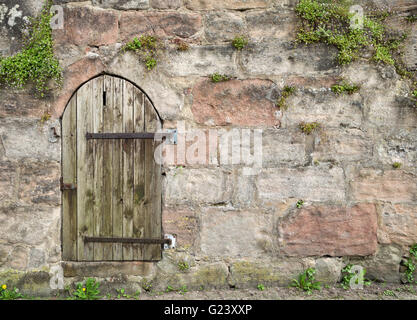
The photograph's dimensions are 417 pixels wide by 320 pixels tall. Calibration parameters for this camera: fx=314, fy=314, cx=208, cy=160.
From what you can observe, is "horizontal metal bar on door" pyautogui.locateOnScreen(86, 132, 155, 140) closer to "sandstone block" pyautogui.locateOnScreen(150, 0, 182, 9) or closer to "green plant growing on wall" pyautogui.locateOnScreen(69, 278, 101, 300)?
"sandstone block" pyautogui.locateOnScreen(150, 0, 182, 9)

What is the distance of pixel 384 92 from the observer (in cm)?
251

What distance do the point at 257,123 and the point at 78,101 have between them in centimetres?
146

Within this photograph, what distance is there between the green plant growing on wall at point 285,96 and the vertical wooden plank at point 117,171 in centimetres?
128

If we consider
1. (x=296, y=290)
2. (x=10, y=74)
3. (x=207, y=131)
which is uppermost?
(x=10, y=74)

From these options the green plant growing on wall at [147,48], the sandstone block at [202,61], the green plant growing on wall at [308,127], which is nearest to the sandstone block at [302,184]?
the green plant growing on wall at [308,127]

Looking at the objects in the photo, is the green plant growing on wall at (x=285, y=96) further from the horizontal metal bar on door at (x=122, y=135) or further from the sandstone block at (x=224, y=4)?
the horizontal metal bar on door at (x=122, y=135)

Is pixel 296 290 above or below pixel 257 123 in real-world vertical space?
below

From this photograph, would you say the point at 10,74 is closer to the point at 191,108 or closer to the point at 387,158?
the point at 191,108

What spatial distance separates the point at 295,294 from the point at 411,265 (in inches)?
37.9

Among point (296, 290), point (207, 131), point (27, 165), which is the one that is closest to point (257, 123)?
point (207, 131)

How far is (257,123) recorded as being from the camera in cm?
253

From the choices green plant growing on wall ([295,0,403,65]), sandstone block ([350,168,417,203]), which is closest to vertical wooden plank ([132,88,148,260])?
green plant growing on wall ([295,0,403,65])

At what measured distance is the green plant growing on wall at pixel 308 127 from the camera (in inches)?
98.5

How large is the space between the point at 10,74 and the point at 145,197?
1.47 meters
